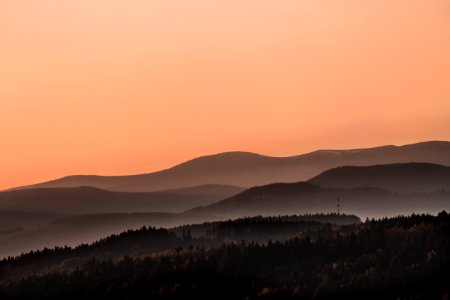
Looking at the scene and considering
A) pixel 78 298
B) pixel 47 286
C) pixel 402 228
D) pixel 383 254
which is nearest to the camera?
pixel 383 254

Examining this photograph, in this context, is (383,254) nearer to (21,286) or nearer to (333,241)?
(333,241)

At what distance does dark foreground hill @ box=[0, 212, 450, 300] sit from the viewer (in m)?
130

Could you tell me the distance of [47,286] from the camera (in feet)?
608

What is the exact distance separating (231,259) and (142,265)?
2200cm

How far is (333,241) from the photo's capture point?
17000 cm

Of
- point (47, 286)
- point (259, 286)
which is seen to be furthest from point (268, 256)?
point (47, 286)

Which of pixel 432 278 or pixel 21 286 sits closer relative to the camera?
pixel 432 278

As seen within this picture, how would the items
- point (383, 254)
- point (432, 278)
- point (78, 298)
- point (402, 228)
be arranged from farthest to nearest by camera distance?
point (78, 298)
point (402, 228)
point (383, 254)
point (432, 278)

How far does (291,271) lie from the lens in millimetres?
155250

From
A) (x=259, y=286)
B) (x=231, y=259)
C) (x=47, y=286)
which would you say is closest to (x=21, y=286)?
(x=47, y=286)

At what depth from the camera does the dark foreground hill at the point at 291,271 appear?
130125 millimetres

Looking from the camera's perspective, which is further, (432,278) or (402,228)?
(402,228)

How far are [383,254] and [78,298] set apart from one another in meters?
64.7

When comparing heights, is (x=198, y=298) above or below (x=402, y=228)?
below
